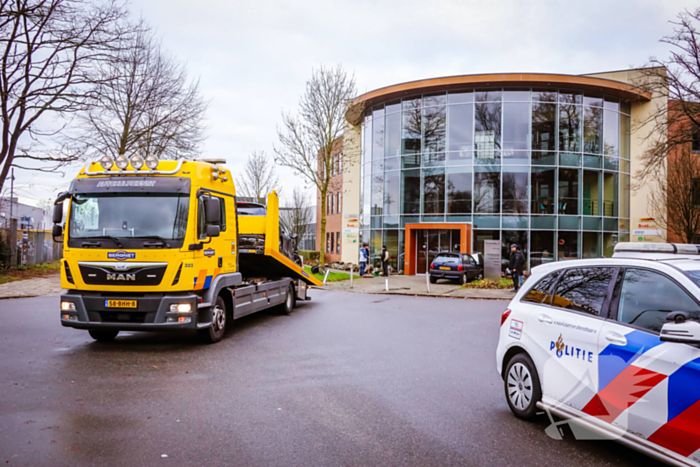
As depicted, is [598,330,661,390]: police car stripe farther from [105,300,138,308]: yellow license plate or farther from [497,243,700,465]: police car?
[105,300,138,308]: yellow license plate

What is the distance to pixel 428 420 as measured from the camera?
4980 mm

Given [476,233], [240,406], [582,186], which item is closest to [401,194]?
[476,233]

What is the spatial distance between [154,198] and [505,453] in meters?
6.37

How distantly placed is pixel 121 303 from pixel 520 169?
24.5 metres

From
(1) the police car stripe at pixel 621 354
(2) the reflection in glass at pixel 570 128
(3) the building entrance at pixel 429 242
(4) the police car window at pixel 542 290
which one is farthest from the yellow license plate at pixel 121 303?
(2) the reflection in glass at pixel 570 128

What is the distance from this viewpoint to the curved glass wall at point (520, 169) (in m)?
28.1

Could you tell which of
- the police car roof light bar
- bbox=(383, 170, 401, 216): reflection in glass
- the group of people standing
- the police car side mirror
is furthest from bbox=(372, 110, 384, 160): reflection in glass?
the police car side mirror

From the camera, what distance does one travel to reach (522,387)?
497cm

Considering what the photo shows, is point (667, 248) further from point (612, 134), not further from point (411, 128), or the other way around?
point (612, 134)

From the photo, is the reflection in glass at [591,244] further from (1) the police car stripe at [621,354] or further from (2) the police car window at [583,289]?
(1) the police car stripe at [621,354]

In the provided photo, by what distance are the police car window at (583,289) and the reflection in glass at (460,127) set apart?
25073 millimetres

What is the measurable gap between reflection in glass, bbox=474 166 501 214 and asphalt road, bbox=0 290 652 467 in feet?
62.6

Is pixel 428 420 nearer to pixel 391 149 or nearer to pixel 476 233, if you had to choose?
pixel 476 233

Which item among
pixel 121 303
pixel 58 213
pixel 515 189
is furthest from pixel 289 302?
pixel 515 189
